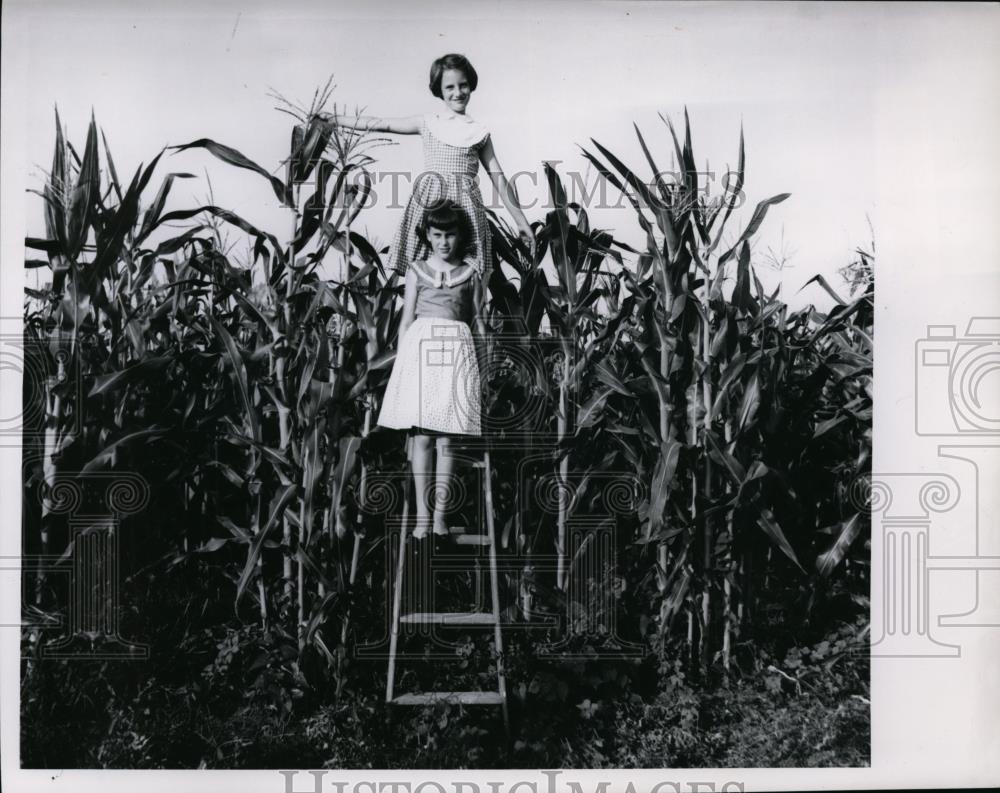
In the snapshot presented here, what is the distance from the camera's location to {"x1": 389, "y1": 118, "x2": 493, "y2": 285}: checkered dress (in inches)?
120

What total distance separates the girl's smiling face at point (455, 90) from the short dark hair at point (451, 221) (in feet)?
1.03

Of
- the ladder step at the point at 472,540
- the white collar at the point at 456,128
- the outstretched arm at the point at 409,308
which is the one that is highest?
the white collar at the point at 456,128

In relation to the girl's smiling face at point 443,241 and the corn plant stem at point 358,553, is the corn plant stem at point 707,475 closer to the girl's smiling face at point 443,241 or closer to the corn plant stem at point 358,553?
the girl's smiling face at point 443,241

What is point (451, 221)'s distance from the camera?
120 inches

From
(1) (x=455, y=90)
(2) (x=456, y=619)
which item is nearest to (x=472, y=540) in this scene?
(2) (x=456, y=619)

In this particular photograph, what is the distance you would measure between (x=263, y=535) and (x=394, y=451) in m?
0.48

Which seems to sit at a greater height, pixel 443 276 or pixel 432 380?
pixel 443 276

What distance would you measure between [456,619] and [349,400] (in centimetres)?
77

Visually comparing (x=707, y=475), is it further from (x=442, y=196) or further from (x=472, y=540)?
(x=442, y=196)

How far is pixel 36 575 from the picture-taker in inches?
120

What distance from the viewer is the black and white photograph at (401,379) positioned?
9.93 ft

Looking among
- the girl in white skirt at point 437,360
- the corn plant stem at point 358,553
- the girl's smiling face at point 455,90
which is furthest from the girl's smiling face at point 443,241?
the corn plant stem at point 358,553

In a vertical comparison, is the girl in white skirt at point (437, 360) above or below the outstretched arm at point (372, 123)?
below

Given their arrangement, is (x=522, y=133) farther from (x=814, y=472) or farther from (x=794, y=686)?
(x=794, y=686)
